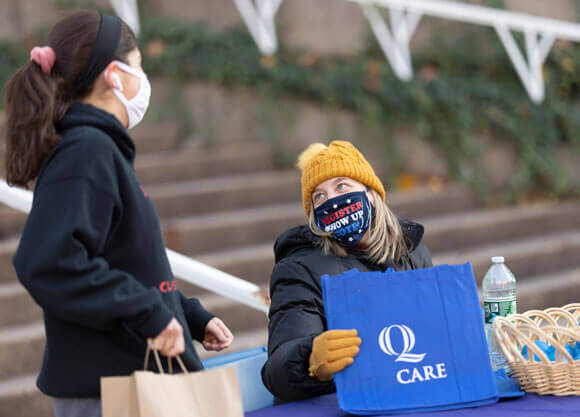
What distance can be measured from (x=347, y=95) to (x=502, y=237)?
1807 mm

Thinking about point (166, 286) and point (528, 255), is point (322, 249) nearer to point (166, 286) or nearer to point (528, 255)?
point (166, 286)

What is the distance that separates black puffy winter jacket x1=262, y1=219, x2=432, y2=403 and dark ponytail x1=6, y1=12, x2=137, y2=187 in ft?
3.11

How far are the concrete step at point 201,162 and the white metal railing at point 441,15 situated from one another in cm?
94

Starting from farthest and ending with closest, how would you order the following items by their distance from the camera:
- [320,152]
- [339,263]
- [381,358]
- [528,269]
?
[528,269] → [320,152] → [339,263] → [381,358]

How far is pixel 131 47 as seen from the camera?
1744 millimetres

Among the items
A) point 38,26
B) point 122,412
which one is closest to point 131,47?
point 122,412

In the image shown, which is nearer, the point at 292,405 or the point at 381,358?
the point at 381,358

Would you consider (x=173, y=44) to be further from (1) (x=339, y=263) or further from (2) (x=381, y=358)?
(2) (x=381, y=358)

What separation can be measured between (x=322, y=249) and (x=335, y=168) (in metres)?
0.30

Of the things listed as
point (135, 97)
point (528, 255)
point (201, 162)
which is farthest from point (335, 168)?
point (528, 255)

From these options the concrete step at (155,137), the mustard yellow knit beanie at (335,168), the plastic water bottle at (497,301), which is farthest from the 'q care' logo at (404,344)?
the concrete step at (155,137)

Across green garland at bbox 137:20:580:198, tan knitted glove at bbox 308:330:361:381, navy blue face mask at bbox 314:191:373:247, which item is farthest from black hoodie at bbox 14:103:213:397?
green garland at bbox 137:20:580:198

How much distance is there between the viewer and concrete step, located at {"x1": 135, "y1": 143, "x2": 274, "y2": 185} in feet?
16.5

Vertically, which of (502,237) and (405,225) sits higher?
(405,225)
